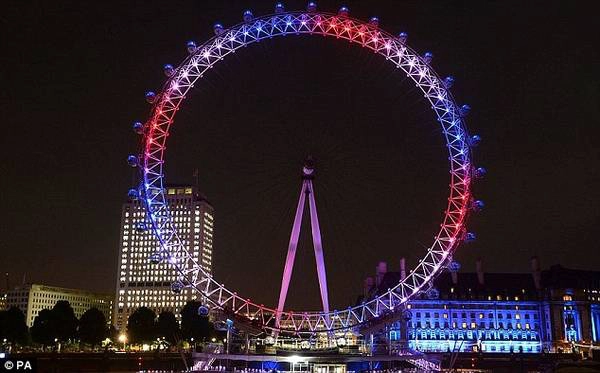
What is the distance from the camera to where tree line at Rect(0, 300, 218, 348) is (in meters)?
76.0

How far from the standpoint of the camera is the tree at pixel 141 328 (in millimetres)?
86550

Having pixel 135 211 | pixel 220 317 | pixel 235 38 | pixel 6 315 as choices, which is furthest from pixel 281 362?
pixel 135 211

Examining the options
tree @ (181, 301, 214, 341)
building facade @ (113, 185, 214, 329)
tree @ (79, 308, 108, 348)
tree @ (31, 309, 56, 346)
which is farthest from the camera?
building facade @ (113, 185, 214, 329)

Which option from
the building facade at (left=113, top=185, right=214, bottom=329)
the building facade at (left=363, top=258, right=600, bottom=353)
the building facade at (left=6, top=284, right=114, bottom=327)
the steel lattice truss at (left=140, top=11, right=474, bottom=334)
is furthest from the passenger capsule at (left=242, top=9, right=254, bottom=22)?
the building facade at (left=6, top=284, right=114, bottom=327)

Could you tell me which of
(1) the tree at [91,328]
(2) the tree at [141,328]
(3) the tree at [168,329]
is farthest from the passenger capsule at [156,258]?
(2) the tree at [141,328]

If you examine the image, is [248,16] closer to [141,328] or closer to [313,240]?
[313,240]

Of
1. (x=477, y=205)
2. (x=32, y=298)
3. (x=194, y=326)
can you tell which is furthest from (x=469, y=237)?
(x=32, y=298)

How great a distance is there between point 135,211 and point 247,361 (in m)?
121

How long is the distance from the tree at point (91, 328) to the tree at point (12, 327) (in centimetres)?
665

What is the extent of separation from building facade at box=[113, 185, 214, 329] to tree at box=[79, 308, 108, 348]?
7499 cm

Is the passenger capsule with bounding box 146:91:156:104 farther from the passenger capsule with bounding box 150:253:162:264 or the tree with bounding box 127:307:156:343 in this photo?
the tree with bounding box 127:307:156:343

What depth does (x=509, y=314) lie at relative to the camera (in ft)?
362

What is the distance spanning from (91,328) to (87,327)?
553 millimetres

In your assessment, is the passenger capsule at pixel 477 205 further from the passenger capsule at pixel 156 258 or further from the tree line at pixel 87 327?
the tree line at pixel 87 327
